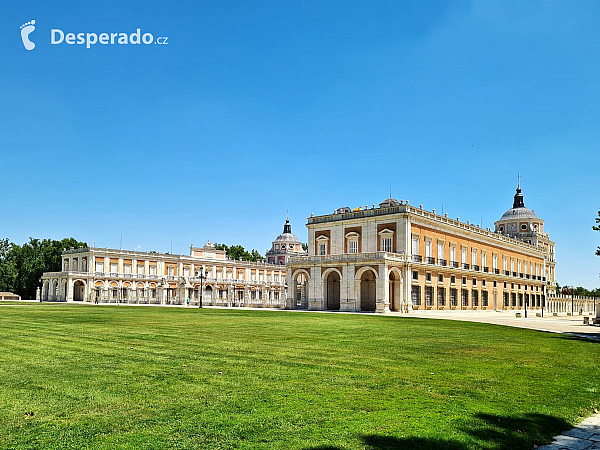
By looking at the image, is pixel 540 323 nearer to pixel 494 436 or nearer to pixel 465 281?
pixel 494 436

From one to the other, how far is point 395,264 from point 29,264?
72.3 meters

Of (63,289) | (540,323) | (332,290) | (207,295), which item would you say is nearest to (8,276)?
(63,289)

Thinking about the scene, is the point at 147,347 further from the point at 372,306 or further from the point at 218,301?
the point at 218,301

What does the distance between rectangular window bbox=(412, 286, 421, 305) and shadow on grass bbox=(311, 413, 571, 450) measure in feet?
147

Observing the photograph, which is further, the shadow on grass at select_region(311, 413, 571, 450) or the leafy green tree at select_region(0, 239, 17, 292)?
the leafy green tree at select_region(0, 239, 17, 292)

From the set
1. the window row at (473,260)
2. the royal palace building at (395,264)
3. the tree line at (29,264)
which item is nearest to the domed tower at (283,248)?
the tree line at (29,264)

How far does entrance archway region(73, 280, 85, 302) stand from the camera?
79562 millimetres

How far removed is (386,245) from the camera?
169 feet

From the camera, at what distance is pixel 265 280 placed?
99.8m

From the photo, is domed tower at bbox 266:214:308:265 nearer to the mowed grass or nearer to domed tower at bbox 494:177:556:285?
domed tower at bbox 494:177:556:285

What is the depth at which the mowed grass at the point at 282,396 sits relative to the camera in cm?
551

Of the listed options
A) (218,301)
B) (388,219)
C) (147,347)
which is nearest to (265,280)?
(218,301)

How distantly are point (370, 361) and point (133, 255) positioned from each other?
3050 inches

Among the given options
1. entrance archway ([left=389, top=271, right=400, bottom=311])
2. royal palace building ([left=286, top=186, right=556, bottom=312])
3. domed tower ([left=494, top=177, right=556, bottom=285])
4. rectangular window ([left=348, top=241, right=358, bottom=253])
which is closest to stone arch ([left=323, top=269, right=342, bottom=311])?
royal palace building ([left=286, top=186, right=556, bottom=312])
